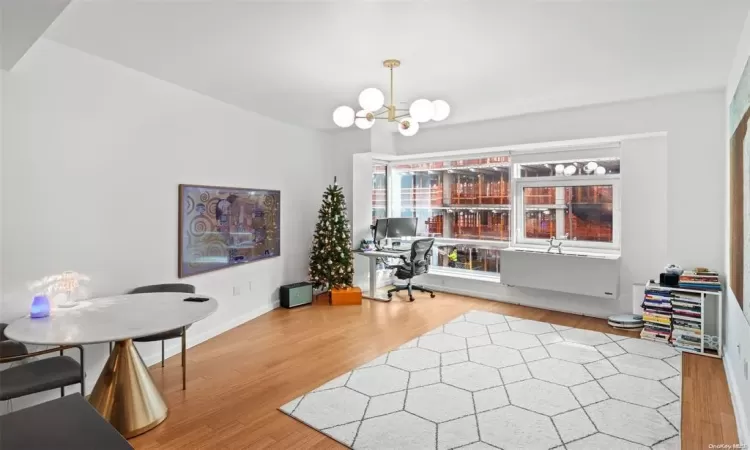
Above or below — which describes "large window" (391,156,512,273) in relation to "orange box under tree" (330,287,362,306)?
above

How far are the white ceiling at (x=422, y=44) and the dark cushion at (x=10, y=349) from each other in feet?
6.49

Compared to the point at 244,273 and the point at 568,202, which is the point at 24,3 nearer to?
the point at 244,273

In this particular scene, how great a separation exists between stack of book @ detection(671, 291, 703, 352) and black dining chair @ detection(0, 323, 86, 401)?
4.84 metres

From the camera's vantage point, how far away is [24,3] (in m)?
1.90

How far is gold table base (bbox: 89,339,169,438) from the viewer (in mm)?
2555

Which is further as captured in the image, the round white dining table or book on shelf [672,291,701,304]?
book on shelf [672,291,701,304]

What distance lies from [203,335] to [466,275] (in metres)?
3.93

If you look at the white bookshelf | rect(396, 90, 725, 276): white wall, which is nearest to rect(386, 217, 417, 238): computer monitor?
rect(396, 90, 725, 276): white wall

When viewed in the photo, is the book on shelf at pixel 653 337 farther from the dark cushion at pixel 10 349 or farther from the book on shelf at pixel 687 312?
the dark cushion at pixel 10 349

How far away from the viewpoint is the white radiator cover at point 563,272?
4812mm

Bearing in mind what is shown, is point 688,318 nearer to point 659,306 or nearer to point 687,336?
point 687,336

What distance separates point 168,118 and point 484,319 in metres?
4.05

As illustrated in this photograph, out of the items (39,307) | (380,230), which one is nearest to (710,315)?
(380,230)

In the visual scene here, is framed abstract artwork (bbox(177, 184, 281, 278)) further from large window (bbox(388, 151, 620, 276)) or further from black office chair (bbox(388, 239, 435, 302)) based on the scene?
large window (bbox(388, 151, 620, 276))
